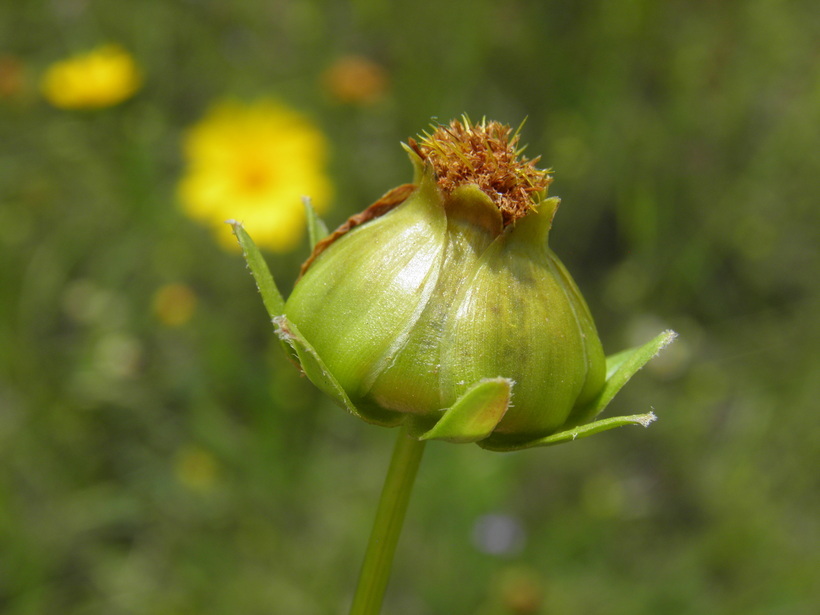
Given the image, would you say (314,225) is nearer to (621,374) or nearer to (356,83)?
(621,374)

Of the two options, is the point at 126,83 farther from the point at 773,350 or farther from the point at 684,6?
the point at 773,350

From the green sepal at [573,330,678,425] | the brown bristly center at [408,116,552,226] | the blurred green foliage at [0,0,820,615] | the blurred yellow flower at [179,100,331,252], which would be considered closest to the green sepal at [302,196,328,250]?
the brown bristly center at [408,116,552,226]

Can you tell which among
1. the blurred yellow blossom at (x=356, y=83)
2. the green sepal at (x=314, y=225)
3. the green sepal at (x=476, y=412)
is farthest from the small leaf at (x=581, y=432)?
the blurred yellow blossom at (x=356, y=83)

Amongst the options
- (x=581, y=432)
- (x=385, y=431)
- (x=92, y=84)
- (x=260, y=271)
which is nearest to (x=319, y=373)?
(x=260, y=271)

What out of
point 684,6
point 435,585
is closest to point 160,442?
point 435,585

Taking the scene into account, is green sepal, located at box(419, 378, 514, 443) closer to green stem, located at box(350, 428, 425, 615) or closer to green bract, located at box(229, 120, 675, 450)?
green bract, located at box(229, 120, 675, 450)

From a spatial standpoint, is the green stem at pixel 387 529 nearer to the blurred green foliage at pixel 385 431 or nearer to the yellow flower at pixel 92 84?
the blurred green foliage at pixel 385 431
